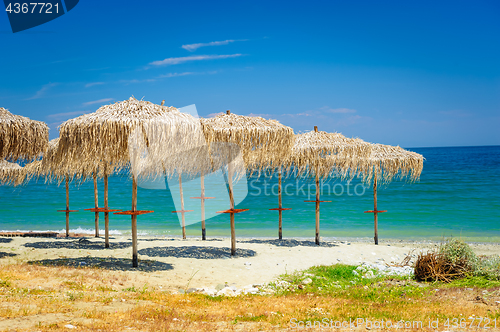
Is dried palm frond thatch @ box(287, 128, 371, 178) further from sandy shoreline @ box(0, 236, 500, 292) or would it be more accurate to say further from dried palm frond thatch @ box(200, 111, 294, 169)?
sandy shoreline @ box(0, 236, 500, 292)

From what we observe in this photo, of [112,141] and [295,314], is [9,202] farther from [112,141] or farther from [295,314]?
[295,314]

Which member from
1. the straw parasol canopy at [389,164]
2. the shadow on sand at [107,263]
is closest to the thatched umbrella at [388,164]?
the straw parasol canopy at [389,164]

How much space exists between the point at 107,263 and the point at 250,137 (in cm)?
422

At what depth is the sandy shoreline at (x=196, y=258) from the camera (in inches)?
293

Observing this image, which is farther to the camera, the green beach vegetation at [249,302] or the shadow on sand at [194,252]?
the shadow on sand at [194,252]

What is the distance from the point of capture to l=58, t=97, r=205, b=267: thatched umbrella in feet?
22.4

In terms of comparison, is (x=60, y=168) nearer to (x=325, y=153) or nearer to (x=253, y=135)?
(x=253, y=135)

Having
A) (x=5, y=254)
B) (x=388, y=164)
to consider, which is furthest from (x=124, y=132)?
(x=388, y=164)

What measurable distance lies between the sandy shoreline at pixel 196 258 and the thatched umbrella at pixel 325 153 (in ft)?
6.90

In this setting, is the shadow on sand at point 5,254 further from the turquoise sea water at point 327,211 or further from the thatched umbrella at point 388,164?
the thatched umbrella at point 388,164

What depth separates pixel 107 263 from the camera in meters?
7.95

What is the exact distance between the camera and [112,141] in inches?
270

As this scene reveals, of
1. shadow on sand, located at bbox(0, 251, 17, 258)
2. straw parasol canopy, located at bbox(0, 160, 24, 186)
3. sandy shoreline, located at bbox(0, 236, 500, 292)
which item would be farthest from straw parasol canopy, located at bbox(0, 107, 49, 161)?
straw parasol canopy, located at bbox(0, 160, 24, 186)

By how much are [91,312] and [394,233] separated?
16227 millimetres
